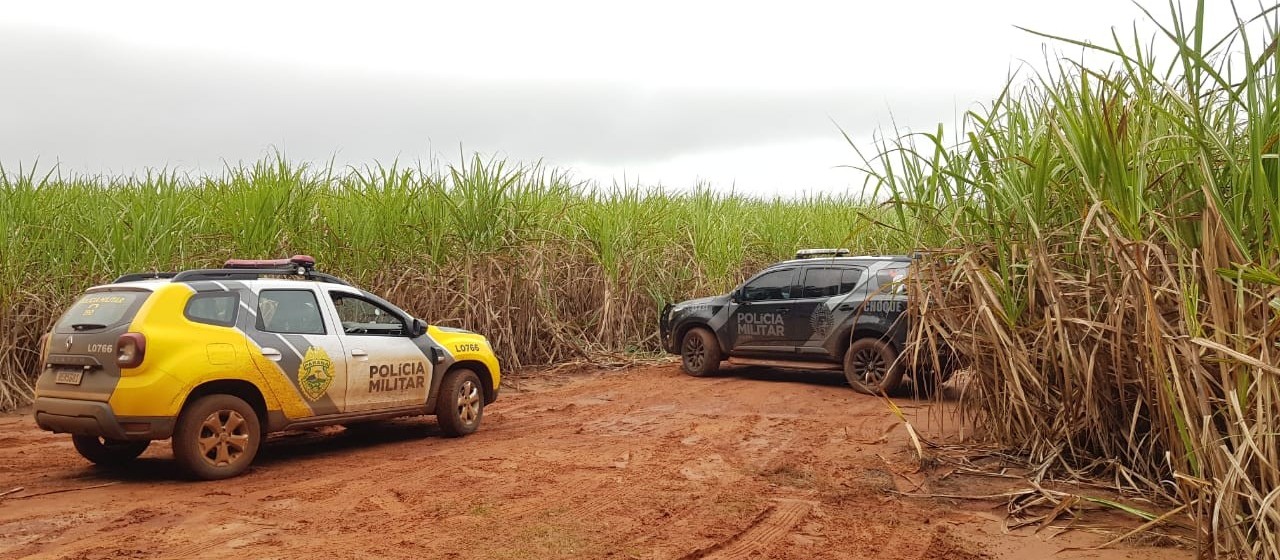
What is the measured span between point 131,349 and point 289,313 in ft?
5.04

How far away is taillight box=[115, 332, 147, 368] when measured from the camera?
7234mm

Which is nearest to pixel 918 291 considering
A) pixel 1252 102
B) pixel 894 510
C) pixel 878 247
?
pixel 894 510

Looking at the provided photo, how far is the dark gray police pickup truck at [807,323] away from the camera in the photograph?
40.9ft

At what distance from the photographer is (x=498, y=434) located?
33.0 ft

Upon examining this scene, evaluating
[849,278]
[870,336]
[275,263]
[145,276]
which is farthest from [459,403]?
[849,278]

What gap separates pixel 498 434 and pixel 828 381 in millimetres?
5679

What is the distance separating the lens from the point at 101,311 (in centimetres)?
762

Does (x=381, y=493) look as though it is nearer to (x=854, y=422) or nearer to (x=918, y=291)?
(x=918, y=291)

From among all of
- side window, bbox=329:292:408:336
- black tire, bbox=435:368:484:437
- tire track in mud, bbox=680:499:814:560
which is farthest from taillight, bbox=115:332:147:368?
tire track in mud, bbox=680:499:814:560

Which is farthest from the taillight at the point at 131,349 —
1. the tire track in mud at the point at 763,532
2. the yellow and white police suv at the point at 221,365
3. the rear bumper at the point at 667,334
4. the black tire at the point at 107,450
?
the rear bumper at the point at 667,334

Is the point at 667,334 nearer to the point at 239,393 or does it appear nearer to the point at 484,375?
the point at 484,375

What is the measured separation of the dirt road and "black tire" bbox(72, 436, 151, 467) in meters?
0.13

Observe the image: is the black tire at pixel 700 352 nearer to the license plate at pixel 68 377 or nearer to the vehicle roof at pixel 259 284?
the vehicle roof at pixel 259 284

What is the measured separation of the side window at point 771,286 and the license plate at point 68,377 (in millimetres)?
8950
